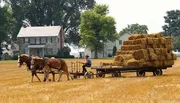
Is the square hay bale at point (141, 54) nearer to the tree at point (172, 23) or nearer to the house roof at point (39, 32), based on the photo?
the house roof at point (39, 32)

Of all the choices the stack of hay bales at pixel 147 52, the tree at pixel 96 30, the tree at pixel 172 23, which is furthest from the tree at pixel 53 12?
the stack of hay bales at pixel 147 52

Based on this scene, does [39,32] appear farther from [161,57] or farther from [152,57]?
[152,57]

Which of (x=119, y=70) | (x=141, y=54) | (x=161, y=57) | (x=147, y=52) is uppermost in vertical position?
(x=147, y=52)

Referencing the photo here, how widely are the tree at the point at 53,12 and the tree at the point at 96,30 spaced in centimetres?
1869

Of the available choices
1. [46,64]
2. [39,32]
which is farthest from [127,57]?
[39,32]

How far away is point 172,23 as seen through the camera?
163 metres

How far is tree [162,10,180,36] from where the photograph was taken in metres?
161

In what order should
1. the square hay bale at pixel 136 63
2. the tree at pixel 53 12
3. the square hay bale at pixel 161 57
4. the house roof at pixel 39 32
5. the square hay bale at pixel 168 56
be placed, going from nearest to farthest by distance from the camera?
the square hay bale at pixel 136 63 → the square hay bale at pixel 161 57 → the square hay bale at pixel 168 56 → the house roof at pixel 39 32 → the tree at pixel 53 12

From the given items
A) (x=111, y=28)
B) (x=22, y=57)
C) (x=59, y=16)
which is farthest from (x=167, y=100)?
(x=59, y=16)

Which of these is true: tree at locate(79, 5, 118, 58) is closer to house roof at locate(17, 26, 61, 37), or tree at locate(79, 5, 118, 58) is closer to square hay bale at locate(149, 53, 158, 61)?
house roof at locate(17, 26, 61, 37)

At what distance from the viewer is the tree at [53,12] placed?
387ft

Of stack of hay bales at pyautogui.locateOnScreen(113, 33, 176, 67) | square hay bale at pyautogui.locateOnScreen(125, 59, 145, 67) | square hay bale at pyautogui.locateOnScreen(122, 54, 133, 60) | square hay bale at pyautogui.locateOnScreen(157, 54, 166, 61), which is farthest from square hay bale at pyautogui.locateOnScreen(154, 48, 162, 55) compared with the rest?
square hay bale at pyautogui.locateOnScreen(122, 54, 133, 60)

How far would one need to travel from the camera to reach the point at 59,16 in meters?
118

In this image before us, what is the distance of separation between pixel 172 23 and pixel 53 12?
59039 mm
